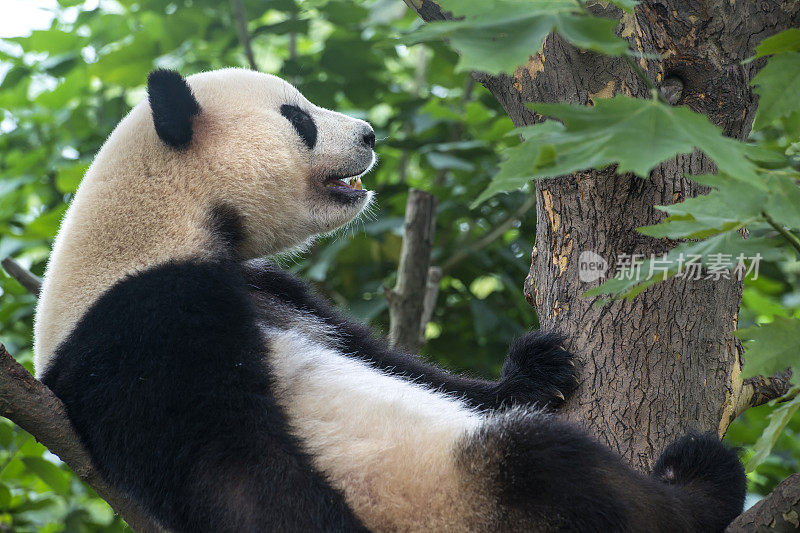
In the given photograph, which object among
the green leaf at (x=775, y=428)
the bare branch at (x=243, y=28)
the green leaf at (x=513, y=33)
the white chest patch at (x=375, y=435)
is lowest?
the white chest patch at (x=375, y=435)

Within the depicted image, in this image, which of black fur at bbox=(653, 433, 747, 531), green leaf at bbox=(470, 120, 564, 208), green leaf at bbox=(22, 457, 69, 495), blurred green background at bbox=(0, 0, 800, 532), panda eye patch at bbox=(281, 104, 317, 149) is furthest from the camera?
blurred green background at bbox=(0, 0, 800, 532)

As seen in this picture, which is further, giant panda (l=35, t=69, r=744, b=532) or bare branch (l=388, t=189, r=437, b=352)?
bare branch (l=388, t=189, r=437, b=352)

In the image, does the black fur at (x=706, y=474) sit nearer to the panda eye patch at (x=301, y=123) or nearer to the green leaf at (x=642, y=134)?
the green leaf at (x=642, y=134)

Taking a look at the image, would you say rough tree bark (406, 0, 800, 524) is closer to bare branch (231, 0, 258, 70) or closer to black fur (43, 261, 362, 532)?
black fur (43, 261, 362, 532)

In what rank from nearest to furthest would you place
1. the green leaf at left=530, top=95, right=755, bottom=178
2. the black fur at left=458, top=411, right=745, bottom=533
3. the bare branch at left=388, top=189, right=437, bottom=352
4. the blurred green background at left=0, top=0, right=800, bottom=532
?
1. the green leaf at left=530, top=95, right=755, bottom=178
2. the black fur at left=458, top=411, right=745, bottom=533
3. the bare branch at left=388, top=189, right=437, bottom=352
4. the blurred green background at left=0, top=0, right=800, bottom=532

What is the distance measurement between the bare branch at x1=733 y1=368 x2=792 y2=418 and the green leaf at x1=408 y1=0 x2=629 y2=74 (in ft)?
5.00

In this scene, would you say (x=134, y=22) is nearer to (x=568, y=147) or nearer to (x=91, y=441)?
(x=91, y=441)

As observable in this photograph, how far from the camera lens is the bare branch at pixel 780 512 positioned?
65.1 inches

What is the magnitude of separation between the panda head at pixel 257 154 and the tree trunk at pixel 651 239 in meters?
0.59

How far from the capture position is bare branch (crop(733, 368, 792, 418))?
2.45 m

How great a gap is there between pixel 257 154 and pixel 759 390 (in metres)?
1.80

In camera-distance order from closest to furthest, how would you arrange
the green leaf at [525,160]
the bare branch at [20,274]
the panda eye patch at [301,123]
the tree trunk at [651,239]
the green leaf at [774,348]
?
the green leaf at [525,160], the green leaf at [774,348], the tree trunk at [651,239], the panda eye patch at [301,123], the bare branch at [20,274]

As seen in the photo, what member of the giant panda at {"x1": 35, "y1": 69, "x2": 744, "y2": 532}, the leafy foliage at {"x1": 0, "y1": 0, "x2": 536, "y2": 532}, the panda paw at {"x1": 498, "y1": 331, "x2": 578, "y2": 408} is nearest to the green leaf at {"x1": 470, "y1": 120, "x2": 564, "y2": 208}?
the giant panda at {"x1": 35, "y1": 69, "x2": 744, "y2": 532}

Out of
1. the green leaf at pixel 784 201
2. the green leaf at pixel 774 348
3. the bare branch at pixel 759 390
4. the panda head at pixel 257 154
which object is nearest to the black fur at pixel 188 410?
the panda head at pixel 257 154
